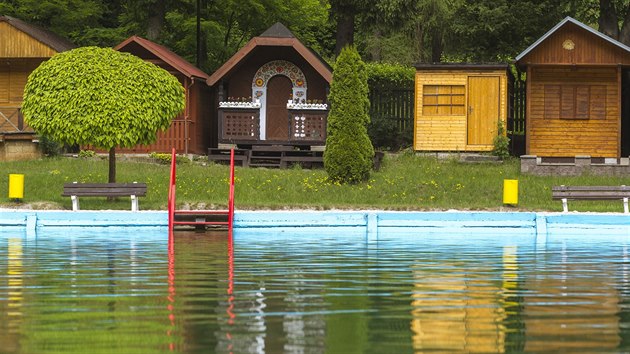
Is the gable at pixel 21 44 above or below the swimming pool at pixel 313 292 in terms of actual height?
above

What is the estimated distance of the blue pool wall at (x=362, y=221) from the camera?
2592 centimetres

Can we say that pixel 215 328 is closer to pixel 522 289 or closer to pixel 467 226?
pixel 522 289

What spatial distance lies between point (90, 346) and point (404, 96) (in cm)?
3604

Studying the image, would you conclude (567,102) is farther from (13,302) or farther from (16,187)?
(13,302)

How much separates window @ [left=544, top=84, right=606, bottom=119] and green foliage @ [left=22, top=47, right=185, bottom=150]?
14.5 meters

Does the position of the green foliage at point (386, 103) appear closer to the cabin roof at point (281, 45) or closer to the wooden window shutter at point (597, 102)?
the cabin roof at point (281, 45)

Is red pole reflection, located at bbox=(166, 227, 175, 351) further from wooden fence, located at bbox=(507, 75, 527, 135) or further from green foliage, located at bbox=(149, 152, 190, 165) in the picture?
wooden fence, located at bbox=(507, 75, 527, 135)

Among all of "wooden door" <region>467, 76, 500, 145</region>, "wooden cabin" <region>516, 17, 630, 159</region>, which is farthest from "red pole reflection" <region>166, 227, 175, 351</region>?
"wooden cabin" <region>516, 17, 630, 159</region>

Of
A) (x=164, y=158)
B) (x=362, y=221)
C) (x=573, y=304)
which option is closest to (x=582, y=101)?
(x=164, y=158)

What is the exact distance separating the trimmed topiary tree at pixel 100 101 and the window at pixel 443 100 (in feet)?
37.6

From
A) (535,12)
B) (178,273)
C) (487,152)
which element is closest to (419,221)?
(178,273)

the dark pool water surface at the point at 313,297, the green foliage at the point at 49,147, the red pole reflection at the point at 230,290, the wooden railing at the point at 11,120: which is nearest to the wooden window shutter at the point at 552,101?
the green foliage at the point at 49,147

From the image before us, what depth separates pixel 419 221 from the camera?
2636cm

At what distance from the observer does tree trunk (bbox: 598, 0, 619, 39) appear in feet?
143
